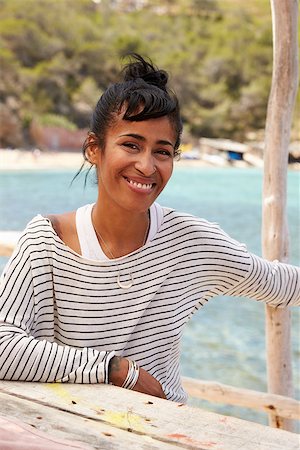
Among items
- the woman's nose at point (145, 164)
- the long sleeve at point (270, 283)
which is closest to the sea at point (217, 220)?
the woman's nose at point (145, 164)

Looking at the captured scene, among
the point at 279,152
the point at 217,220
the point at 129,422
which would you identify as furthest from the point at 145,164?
the point at 217,220

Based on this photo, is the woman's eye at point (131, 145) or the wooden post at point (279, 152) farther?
the wooden post at point (279, 152)

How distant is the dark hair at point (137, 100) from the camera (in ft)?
4.22

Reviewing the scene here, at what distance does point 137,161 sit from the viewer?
4.24 feet

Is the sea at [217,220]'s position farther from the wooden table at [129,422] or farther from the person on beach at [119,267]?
the wooden table at [129,422]

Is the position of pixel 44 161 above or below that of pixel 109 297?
above

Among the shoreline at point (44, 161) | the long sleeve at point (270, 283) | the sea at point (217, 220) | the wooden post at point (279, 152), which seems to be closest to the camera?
the long sleeve at point (270, 283)

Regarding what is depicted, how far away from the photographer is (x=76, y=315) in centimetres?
132

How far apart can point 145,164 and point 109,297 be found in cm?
23

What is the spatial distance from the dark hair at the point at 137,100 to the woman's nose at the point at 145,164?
2.4 inches

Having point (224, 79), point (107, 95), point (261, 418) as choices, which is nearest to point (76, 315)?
point (107, 95)

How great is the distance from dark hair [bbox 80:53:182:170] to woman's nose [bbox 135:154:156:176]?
0.06m

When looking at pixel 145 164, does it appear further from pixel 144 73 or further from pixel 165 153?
pixel 144 73

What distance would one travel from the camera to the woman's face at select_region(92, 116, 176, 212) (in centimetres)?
129
